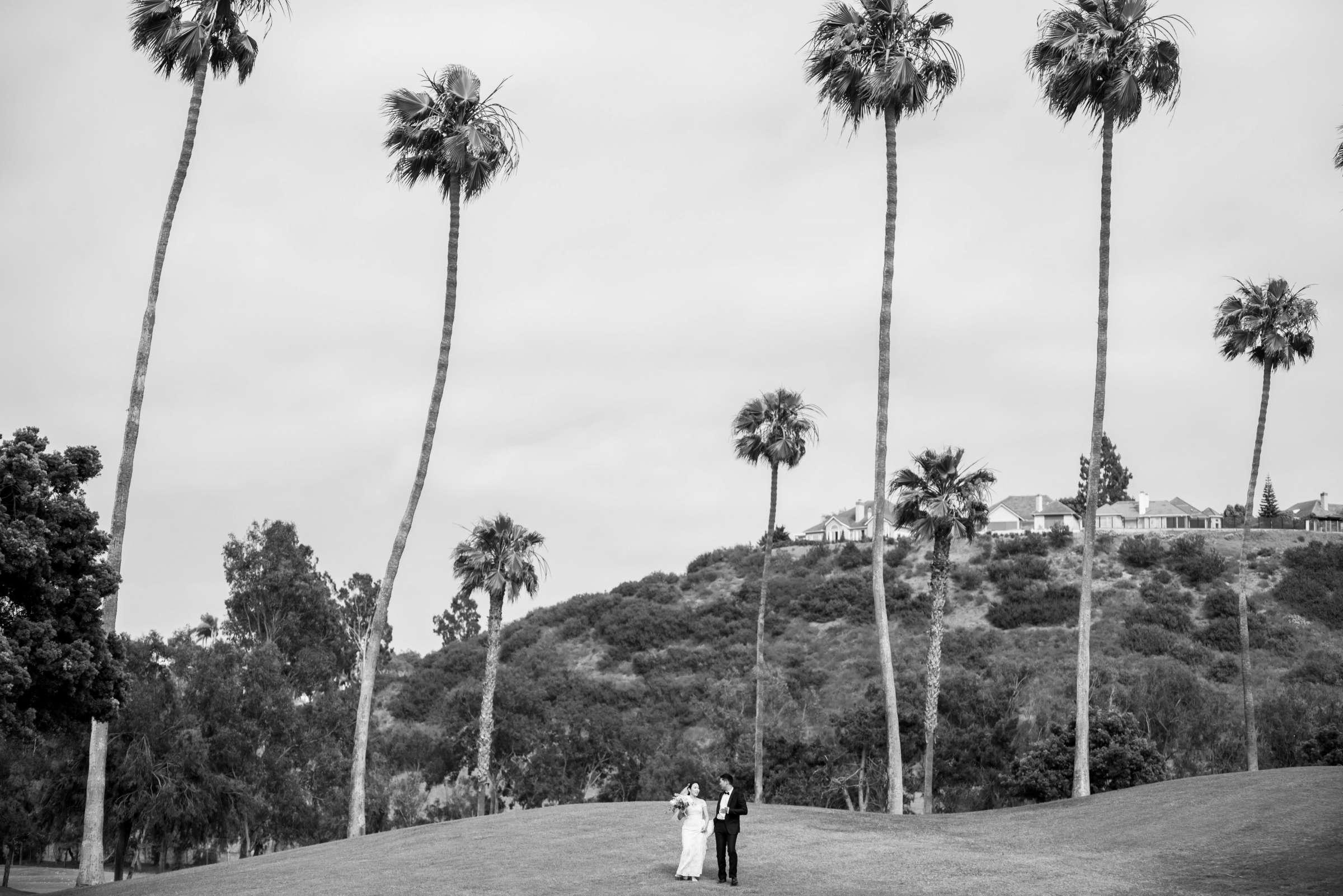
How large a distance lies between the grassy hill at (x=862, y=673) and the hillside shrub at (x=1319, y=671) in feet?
0.61

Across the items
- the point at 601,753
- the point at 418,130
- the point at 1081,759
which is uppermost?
the point at 418,130

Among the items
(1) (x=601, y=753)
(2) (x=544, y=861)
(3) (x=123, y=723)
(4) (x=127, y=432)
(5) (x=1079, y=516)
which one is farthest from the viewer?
(5) (x=1079, y=516)

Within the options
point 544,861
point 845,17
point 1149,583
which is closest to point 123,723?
point 544,861

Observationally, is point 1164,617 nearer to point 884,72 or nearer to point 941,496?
point 941,496

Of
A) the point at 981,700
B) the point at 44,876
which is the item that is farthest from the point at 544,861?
the point at 44,876

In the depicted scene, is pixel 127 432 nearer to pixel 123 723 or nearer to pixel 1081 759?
pixel 123 723

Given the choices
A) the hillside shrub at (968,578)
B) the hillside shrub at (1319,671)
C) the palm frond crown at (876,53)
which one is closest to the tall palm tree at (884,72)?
the palm frond crown at (876,53)

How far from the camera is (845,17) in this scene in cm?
3747

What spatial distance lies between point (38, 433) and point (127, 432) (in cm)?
749

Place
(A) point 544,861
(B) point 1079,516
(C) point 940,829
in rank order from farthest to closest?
(B) point 1079,516 < (C) point 940,829 < (A) point 544,861

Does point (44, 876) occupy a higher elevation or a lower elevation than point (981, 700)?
lower

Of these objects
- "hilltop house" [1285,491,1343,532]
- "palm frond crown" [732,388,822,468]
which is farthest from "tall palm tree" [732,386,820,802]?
"hilltop house" [1285,491,1343,532]

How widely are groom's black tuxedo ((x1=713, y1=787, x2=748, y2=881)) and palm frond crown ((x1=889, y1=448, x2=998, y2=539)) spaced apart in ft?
85.9

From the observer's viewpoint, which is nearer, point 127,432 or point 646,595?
point 127,432
